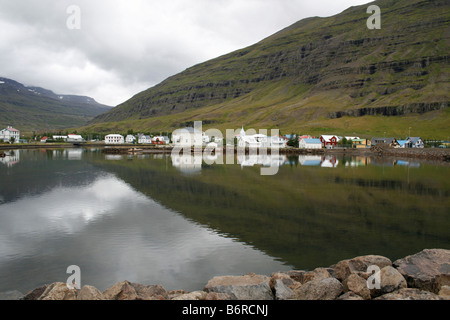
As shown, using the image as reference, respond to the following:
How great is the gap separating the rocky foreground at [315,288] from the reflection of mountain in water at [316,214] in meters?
3.75

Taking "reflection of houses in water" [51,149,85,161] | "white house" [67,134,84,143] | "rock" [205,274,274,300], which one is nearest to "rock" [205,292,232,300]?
"rock" [205,274,274,300]

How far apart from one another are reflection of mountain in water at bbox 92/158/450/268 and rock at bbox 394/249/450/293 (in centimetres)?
353

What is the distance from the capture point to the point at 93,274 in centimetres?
1406

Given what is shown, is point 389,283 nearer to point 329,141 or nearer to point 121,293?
point 121,293

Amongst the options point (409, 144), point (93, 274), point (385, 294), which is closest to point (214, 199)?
point (93, 274)

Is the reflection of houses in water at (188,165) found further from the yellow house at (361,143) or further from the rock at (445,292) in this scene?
the yellow house at (361,143)

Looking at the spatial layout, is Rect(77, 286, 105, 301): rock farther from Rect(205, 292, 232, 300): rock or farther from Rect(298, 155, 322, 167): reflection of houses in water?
Rect(298, 155, 322, 167): reflection of houses in water

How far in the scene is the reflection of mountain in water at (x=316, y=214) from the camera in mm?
17281

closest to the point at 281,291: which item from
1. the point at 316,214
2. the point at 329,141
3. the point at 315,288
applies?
the point at 315,288

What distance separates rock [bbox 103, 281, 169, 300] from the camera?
993 cm

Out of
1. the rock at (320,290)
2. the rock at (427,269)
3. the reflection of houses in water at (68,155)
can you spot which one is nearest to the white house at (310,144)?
the reflection of houses in water at (68,155)

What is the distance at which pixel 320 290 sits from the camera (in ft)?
32.5

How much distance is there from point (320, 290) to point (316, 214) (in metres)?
15.0
